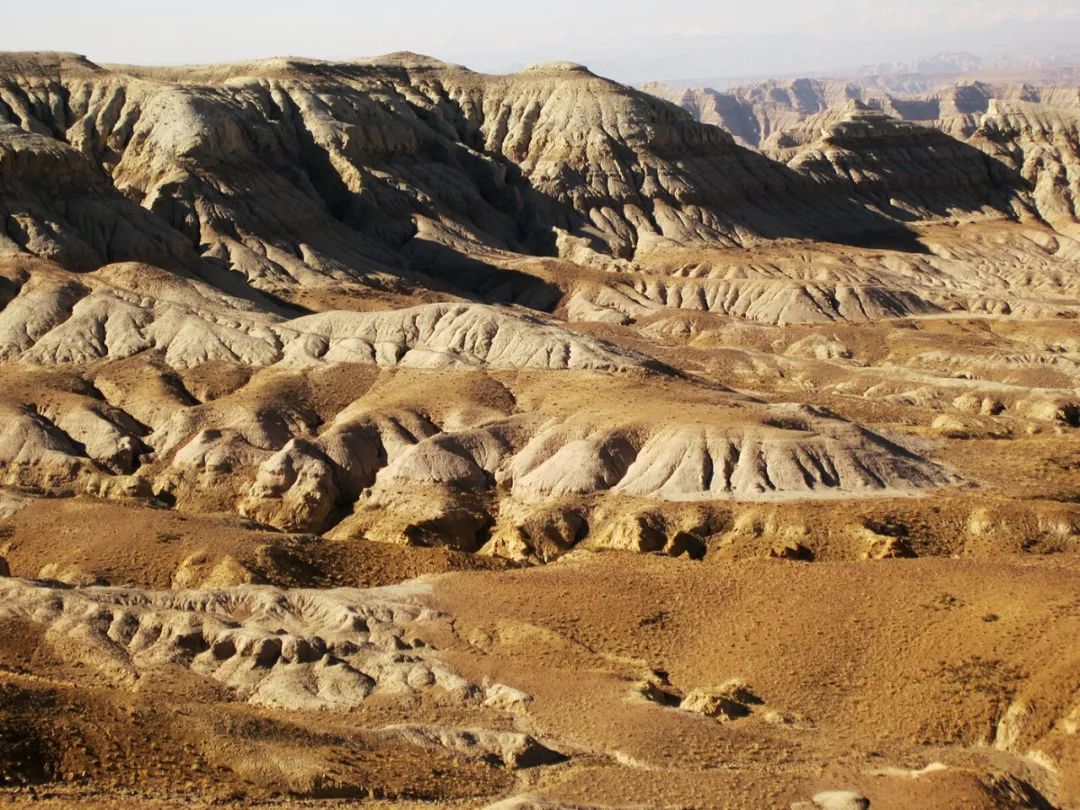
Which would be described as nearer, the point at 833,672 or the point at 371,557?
the point at 833,672

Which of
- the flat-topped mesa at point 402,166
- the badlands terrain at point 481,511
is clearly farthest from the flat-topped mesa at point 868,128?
the badlands terrain at point 481,511

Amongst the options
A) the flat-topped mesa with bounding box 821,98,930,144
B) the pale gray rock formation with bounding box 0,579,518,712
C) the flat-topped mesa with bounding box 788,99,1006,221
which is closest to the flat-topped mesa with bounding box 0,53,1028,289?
the flat-topped mesa with bounding box 788,99,1006,221

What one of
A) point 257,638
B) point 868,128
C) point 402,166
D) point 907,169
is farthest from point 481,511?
point 868,128

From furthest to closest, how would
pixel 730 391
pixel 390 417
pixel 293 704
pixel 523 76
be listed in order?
pixel 523 76, pixel 730 391, pixel 390 417, pixel 293 704

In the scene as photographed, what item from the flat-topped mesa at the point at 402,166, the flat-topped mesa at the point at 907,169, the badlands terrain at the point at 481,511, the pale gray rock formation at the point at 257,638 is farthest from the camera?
the flat-topped mesa at the point at 907,169

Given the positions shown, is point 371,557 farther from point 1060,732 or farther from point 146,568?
point 1060,732

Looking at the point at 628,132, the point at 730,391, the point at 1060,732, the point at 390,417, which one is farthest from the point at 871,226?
the point at 1060,732

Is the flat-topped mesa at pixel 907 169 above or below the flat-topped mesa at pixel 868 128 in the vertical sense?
below

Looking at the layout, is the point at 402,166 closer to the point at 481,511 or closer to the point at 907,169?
the point at 907,169

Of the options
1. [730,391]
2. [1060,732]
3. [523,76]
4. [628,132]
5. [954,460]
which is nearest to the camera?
[1060,732]

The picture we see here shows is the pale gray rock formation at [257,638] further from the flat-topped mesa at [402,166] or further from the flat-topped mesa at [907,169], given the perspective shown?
the flat-topped mesa at [907,169]
